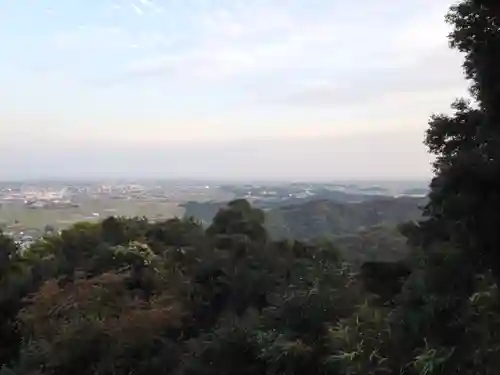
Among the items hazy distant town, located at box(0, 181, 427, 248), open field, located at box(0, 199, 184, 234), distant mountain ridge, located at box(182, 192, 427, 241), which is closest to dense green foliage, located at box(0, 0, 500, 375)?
distant mountain ridge, located at box(182, 192, 427, 241)

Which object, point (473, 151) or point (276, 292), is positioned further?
point (276, 292)

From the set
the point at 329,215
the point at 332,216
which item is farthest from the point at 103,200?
the point at 332,216

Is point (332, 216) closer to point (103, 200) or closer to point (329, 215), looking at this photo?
point (329, 215)

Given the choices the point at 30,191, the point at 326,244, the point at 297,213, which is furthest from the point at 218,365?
the point at 30,191

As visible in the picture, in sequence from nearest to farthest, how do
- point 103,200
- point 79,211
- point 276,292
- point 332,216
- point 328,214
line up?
1. point 276,292
2. point 332,216
3. point 328,214
4. point 79,211
5. point 103,200

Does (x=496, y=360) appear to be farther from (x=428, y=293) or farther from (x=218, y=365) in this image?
(x=218, y=365)

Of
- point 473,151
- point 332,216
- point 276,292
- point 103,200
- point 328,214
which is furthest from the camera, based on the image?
point 103,200
